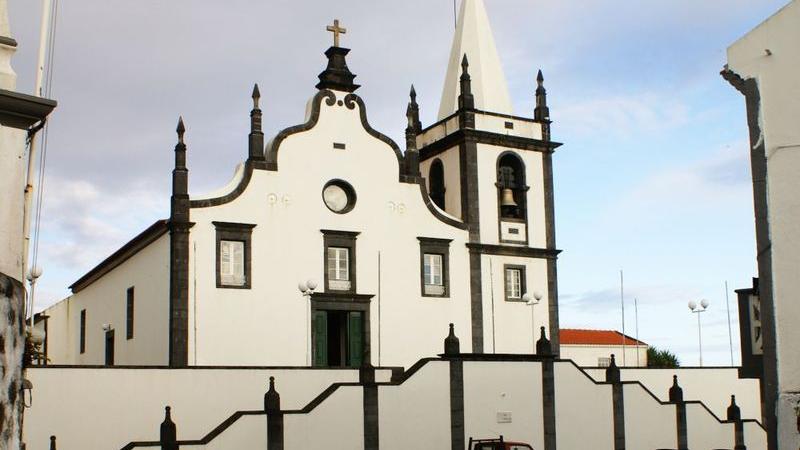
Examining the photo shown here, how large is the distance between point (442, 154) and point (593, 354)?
2244 cm

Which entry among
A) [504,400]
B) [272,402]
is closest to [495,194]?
[504,400]

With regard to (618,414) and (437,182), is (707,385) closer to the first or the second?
(618,414)

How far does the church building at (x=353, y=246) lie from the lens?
3017 centimetres

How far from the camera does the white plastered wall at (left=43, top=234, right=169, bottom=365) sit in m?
30.8

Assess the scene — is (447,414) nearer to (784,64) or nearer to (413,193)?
(413,193)

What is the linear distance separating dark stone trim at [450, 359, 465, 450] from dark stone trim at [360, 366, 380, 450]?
2.26 m

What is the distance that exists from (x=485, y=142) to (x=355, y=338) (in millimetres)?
8265

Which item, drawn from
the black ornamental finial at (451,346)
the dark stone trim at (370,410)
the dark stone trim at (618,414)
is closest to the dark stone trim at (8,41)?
the dark stone trim at (370,410)

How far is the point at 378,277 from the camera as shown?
32625 millimetres

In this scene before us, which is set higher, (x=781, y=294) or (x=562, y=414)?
(x=781, y=294)

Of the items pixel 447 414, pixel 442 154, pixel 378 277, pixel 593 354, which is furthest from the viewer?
pixel 593 354

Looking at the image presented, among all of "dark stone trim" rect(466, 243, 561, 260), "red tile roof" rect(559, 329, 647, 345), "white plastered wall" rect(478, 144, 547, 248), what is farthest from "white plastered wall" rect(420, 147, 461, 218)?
"red tile roof" rect(559, 329, 647, 345)

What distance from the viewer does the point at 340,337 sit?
106 ft

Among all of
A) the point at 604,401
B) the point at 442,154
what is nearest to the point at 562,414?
the point at 604,401
